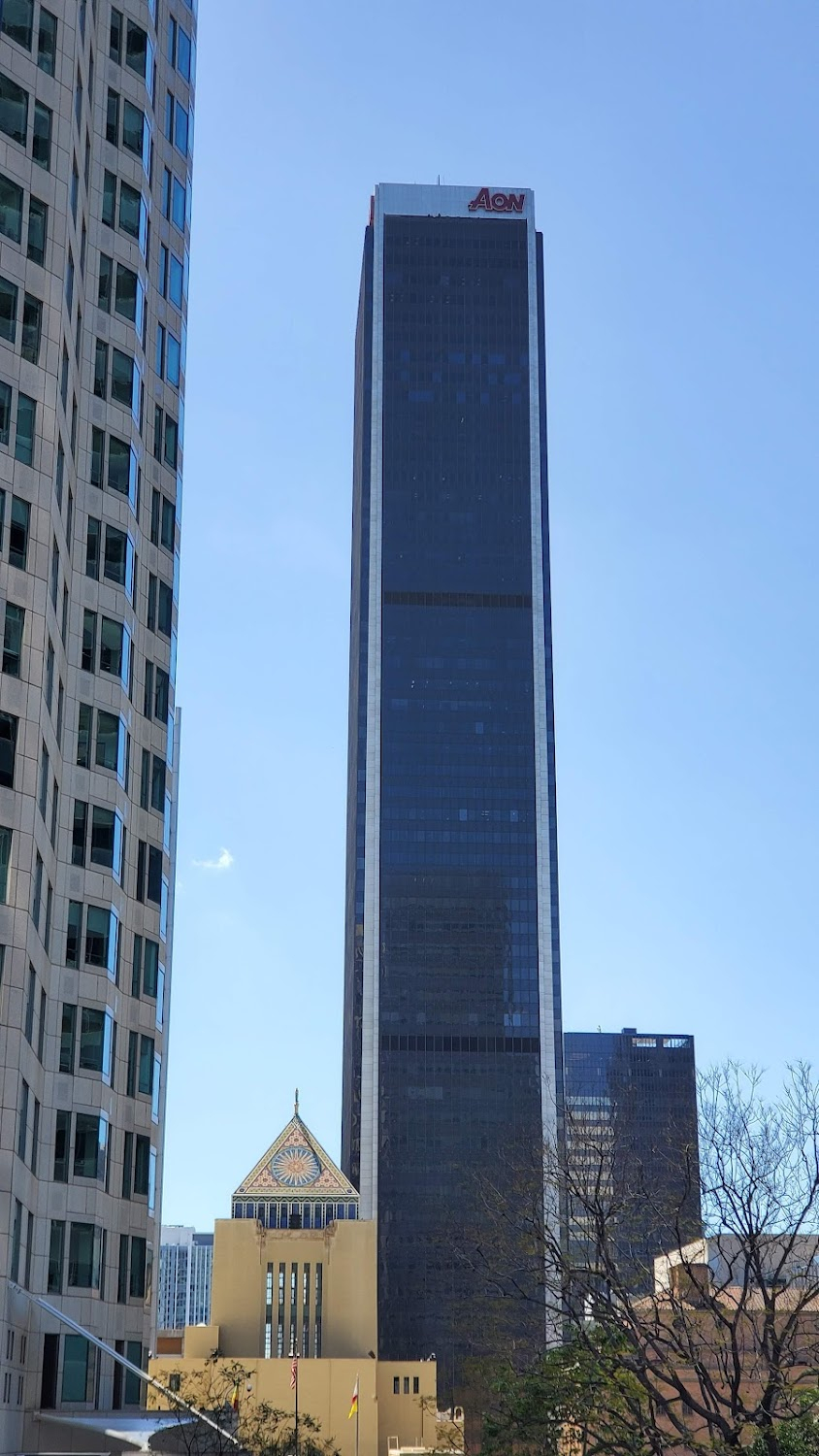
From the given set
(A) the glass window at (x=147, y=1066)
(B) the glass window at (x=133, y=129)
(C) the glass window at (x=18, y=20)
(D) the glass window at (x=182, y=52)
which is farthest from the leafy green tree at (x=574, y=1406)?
(D) the glass window at (x=182, y=52)

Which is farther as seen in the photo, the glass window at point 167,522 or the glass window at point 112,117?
the glass window at point 167,522

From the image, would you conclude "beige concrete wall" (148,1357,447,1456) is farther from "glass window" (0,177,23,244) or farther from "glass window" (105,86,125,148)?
"glass window" (0,177,23,244)

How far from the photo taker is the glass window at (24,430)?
52.0 m

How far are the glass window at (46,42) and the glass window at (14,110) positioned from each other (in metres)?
1.61

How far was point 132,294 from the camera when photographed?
6700cm

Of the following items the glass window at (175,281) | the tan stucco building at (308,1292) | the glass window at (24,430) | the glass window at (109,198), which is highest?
the glass window at (175,281)

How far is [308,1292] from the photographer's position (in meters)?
180

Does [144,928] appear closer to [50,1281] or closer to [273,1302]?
[50,1281]

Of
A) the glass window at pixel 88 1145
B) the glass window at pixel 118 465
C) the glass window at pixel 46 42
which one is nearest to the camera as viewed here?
the glass window at pixel 46 42

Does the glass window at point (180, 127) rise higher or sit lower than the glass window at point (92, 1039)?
higher

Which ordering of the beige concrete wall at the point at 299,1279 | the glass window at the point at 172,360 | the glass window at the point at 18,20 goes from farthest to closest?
the beige concrete wall at the point at 299,1279
the glass window at the point at 172,360
the glass window at the point at 18,20

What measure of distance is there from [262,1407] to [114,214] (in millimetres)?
53506

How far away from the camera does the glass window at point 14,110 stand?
174ft

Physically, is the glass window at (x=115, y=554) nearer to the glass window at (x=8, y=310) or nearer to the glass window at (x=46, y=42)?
the glass window at (x=8, y=310)
